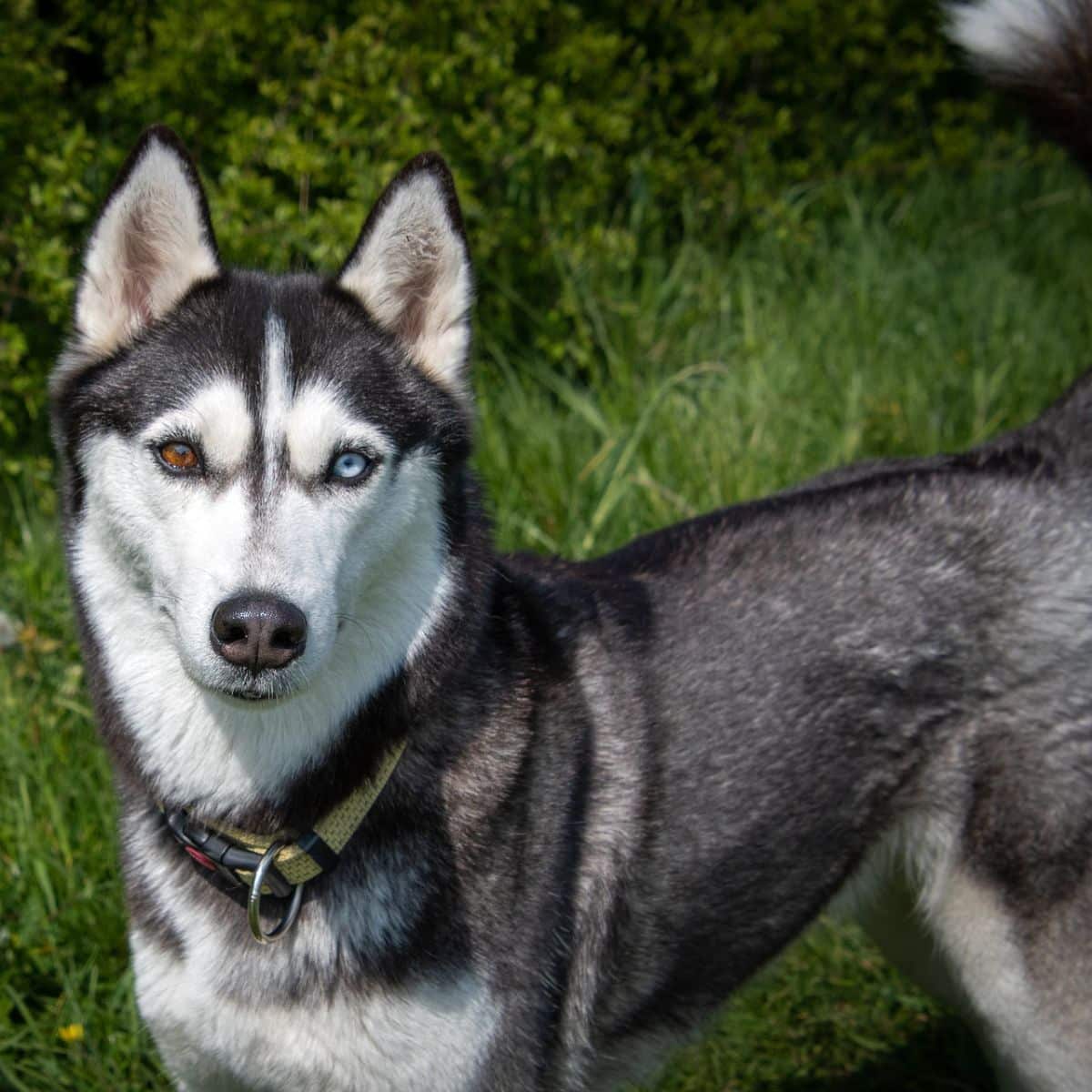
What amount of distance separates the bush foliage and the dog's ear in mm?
2080

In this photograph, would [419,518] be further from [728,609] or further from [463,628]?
[728,609]

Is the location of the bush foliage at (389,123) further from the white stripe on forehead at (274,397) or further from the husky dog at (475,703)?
the white stripe on forehead at (274,397)

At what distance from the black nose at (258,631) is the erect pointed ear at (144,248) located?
0.64 meters

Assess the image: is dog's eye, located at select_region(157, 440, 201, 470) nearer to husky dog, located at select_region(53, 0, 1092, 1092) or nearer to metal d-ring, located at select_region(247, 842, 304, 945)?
husky dog, located at select_region(53, 0, 1092, 1092)

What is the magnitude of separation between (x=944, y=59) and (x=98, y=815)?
531 centimetres

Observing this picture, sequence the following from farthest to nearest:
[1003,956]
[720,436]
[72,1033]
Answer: [720,436] < [72,1033] < [1003,956]

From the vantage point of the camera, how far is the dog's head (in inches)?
86.7

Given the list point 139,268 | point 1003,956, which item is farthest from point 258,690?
point 1003,956

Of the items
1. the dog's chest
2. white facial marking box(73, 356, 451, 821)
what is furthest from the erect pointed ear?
the dog's chest

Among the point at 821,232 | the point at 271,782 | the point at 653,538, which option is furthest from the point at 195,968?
the point at 821,232

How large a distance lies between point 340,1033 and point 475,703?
23.3 inches

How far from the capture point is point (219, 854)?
241cm

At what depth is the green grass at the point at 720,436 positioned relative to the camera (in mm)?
3359

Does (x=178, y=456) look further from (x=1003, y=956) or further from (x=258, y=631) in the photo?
(x=1003, y=956)
